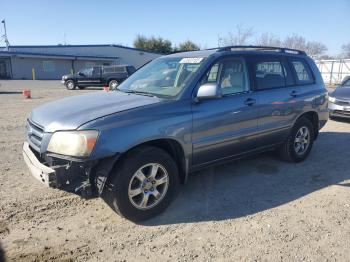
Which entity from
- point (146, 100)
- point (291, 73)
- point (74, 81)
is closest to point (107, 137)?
point (146, 100)

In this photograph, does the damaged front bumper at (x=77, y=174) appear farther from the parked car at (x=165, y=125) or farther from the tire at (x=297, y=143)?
the tire at (x=297, y=143)

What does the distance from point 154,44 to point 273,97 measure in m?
56.2

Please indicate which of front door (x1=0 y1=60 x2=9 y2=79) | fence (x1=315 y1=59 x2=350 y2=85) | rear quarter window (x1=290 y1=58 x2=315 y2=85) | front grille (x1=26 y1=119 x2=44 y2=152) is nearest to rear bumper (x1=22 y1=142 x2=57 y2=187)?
front grille (x1=26 y1=119 x2=44 y2=152)

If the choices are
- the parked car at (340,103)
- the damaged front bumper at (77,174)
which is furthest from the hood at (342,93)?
the damaged front bumper at (77,174)

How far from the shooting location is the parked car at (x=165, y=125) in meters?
3.27

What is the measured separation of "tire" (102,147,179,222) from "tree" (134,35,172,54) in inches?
2225

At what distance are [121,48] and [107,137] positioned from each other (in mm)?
47875

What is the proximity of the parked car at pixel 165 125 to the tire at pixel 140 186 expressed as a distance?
11mm

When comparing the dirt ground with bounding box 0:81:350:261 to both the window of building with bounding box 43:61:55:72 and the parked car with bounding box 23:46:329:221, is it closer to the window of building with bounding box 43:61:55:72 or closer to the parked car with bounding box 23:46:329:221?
the parked car with bounding box 23:46:329:221

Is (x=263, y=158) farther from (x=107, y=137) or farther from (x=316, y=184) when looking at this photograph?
(x=107, y=137)

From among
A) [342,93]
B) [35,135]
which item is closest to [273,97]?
[35,135]

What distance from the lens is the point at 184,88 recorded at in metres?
3.97

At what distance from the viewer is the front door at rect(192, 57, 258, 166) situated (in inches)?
159

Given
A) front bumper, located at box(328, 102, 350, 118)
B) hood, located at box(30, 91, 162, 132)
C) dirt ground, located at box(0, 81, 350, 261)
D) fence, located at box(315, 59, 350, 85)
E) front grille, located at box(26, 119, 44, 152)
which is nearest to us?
dirt ground, located at box(0, 81, 350, 261)
